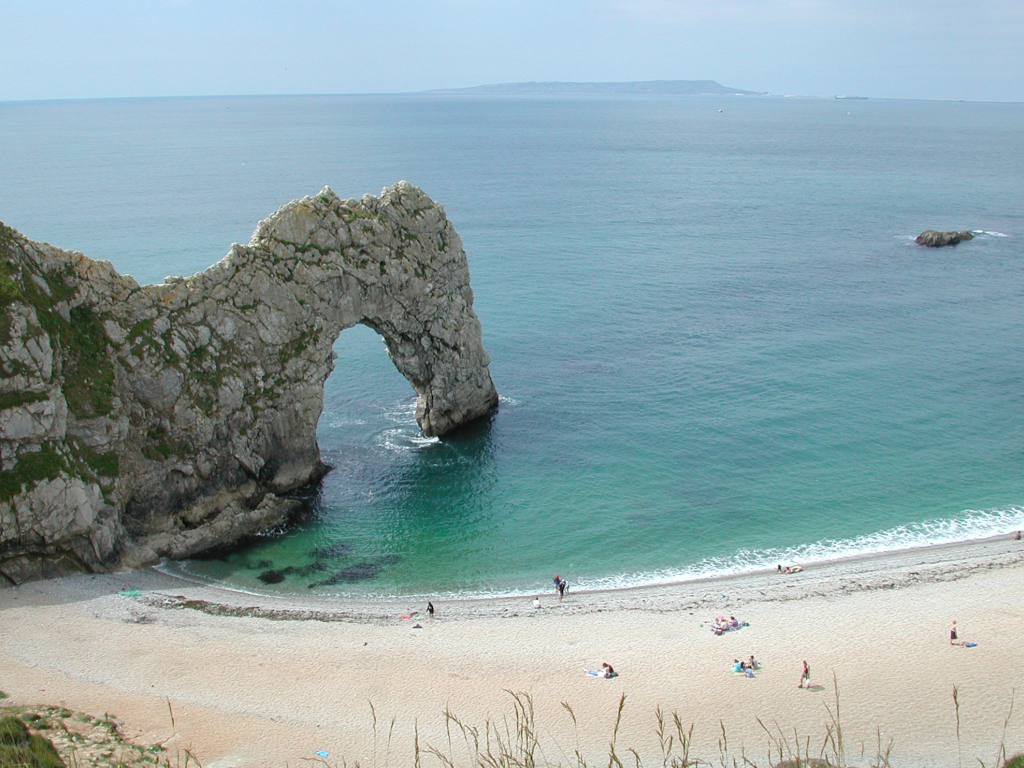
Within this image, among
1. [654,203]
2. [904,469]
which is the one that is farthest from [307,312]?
[654,203]

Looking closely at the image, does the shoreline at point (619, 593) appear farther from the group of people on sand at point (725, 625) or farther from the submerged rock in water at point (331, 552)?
the submerged rock in water at point (331, 552)

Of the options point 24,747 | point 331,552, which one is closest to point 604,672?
point 331,552

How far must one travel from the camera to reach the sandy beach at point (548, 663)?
28688mm

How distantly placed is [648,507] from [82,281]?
32.6 metres

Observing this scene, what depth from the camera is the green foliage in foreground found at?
59.1ft

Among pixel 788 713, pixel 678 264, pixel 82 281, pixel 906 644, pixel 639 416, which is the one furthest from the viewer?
pixel 678 264

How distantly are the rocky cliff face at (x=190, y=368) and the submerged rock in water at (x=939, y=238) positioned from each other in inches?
3069

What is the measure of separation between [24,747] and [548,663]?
19467mm

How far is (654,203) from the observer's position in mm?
134250

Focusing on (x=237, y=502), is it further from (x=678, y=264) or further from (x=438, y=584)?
(x=678, y=264)

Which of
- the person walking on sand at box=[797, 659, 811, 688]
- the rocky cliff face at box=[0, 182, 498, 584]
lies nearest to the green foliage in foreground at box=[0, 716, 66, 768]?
the rocky cliff face at box=[0, 182, 498, 584]

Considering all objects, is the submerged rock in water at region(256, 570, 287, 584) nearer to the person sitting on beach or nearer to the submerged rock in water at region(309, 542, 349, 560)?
the submerged rock in water at region(309, 542, 349, 560)

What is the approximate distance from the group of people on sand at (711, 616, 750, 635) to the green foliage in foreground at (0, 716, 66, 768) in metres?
25.9

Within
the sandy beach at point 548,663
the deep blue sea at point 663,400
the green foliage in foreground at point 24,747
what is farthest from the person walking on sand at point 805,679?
the green foliage in foreground at point 24,747
